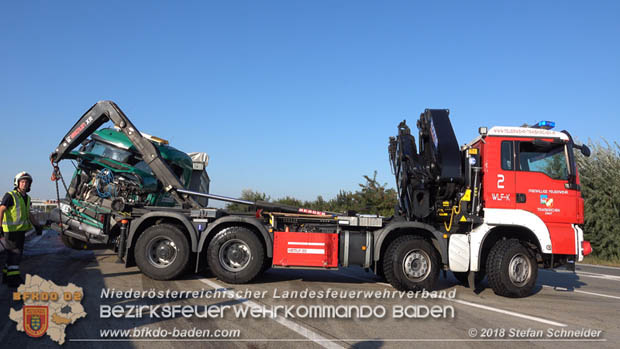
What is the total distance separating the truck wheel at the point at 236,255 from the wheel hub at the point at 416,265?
268 centimetres

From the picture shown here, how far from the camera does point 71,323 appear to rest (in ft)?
15.7

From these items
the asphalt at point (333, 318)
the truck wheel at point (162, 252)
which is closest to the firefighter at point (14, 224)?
the asphalt at point (333, 318)

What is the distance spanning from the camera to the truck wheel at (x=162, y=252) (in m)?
7.73

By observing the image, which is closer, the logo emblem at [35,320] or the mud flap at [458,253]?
the logo emblem at [35,320]

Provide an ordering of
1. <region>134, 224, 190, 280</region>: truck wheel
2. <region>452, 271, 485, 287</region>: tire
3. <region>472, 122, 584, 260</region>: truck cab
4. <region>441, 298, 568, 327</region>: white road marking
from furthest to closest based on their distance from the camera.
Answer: <region>452, 271, 485, 287</region>: tire → <region>134, 224, 190, 280</region>: truck wheel → <region>472, 122, 584, 260</region>: truck cab → <region>441, 298, 568, 327</region>: white road marking

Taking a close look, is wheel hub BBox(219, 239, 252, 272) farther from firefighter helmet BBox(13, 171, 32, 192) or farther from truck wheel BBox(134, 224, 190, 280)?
firefighter helmet BBox(13, 171, 32, 192)

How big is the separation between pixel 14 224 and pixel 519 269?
8727 millimetres

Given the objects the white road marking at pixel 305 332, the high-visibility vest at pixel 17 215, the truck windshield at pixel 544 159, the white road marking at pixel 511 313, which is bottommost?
the white road marking at pixel 511 313

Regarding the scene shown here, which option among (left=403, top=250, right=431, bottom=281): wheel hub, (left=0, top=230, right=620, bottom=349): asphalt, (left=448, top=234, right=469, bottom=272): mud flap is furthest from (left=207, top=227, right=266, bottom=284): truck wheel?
(left=448, top=234, right=469, bottom=272): mud flap

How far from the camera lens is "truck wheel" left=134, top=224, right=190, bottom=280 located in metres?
7.73

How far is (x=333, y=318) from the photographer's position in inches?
215

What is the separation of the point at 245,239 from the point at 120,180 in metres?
3.29

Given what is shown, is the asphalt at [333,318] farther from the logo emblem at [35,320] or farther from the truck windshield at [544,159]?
the truck windshield at [544,159]

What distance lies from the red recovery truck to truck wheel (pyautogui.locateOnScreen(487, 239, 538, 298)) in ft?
0.06
